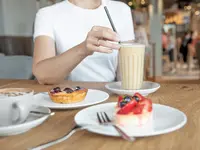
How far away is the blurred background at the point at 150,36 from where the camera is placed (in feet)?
11.5

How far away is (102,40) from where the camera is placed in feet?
3.12

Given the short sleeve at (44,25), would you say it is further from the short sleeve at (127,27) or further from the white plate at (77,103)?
the white plate at (77,103)

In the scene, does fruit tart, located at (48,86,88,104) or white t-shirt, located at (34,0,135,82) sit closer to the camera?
fruit tart, located at (48,86,88,104)

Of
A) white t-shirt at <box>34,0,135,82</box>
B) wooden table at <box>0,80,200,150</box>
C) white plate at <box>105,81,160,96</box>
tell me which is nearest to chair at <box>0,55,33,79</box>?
white t-shirt at <box>34,0,135,82</box>

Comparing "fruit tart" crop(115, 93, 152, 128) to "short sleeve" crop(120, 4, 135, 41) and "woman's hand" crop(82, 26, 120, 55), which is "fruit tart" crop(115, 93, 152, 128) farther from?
"short sleeve" crop(120, 4, 135, 41)

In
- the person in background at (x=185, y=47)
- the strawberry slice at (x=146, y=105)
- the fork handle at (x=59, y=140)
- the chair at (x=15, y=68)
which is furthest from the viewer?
the person in background at (x=185, y=47)

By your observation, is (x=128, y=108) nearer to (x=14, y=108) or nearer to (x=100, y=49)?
(x=14, y=108)

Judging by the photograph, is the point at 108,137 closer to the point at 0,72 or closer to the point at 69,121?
the point at 69,121

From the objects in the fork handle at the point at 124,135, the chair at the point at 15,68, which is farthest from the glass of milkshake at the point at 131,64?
the chair at the point at 15,68

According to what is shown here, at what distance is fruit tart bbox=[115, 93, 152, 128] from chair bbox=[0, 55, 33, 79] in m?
2.03

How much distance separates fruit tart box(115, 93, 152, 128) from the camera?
2.05ft

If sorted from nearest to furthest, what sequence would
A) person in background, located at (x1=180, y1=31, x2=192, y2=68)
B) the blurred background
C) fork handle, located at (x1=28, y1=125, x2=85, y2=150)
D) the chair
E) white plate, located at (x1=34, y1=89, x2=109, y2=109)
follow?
fork handle, located at (x1=28, y1=125, x2=85, y2=150)
white plate, located at (x1=34, y1=89, x2=109, y2=109)
the chair
the blurred background
person in background, located at (x1=180, y1=31, x2=192, y2=68)

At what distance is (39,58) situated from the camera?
1.30 meters

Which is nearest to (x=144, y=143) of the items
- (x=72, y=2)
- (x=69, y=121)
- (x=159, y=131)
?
(x=159, y=131)
